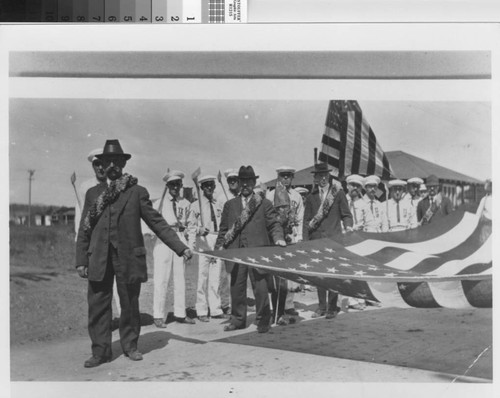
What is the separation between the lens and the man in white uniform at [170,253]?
13.1ft

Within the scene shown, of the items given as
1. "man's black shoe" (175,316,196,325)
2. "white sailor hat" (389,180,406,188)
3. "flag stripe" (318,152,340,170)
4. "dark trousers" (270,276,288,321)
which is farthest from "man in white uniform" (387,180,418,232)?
"man's black shoe" (175,316,196,325)

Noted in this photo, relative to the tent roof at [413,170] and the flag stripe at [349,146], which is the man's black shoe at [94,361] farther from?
the flag stripe at [349,146]

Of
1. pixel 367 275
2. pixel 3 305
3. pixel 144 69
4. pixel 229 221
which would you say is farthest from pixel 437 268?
pixel 3 305

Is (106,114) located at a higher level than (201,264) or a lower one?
higher

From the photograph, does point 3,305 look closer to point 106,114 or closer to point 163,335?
point 163,335

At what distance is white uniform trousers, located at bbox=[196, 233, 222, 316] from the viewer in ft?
13.2

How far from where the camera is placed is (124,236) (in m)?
3.95

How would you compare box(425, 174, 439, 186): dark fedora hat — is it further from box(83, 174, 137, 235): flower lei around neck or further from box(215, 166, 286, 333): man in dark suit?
box(83, 174, 137, 235): flower lei around neck

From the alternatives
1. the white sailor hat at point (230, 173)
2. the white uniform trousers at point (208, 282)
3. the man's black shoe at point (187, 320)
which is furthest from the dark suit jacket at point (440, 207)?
the man's black shoe at point (187, 320)

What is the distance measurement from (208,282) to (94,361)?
2.68 feet

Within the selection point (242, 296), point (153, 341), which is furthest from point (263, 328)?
point (153, 341)

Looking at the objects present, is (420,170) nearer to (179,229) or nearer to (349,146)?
(349,146)

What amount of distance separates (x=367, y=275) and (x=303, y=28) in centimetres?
152

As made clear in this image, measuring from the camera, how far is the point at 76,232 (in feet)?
13.0
